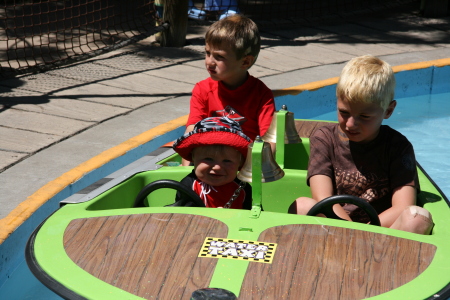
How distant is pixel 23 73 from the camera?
569 centimetres

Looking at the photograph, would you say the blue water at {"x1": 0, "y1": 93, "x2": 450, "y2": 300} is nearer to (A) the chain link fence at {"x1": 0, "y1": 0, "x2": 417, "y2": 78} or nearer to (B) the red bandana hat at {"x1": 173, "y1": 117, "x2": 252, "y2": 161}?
(A) the chain link fence at {"x1": 0, "y1": 0, "x2": 417, "y2": 78}

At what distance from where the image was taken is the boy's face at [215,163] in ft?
8.34

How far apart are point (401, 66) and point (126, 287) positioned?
4.92 m

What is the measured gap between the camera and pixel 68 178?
3551mm

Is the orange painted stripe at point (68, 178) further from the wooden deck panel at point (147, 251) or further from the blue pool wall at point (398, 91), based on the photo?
the blue pool wall at point (398, 91)

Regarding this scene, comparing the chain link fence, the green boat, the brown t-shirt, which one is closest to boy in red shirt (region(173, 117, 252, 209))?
the green boat

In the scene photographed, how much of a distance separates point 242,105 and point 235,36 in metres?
0.35

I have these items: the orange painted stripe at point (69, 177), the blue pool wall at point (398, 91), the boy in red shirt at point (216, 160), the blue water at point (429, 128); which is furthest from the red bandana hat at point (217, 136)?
the blue pool wall at point (398, 91)

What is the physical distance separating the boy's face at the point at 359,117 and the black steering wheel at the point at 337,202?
31 cm

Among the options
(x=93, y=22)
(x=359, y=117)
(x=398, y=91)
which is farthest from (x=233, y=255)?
(x=93, y=22)

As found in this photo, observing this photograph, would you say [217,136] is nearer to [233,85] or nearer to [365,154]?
[365,154]

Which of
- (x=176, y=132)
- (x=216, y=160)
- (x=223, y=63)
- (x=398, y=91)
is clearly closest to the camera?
(x=216, y=160)

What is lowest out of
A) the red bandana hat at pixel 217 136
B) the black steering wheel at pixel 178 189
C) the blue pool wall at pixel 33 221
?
the blue pool wall at pixel 33 221

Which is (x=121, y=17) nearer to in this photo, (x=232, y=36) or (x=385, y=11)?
(x=385, y=11)
